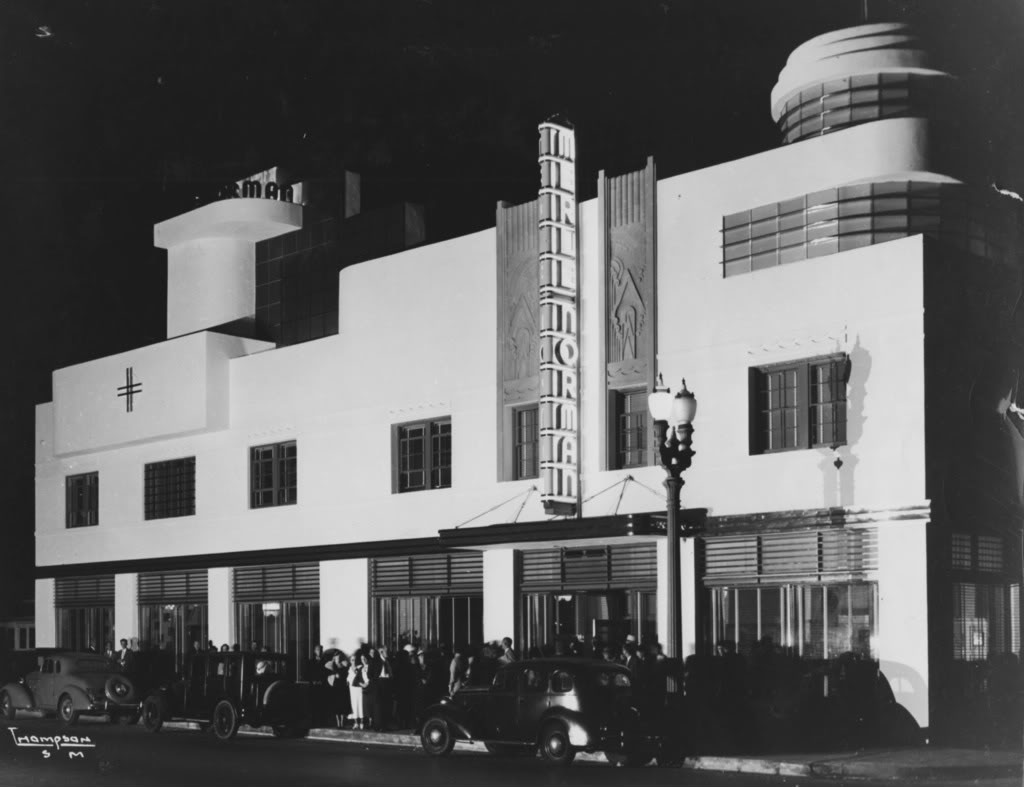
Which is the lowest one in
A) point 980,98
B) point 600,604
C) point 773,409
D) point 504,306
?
point 600,604

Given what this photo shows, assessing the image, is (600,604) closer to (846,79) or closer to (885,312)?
(885,312)

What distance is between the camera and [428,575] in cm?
3228

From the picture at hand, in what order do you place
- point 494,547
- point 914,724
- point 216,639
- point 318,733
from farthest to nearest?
point 216,639
point 494,547
point 318,733
point 914,724

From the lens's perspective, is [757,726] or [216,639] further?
[216,639]

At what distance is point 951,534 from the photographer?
24125 millimetres

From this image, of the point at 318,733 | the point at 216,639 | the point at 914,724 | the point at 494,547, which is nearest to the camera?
the point at 914,724

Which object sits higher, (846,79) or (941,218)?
(846,79)

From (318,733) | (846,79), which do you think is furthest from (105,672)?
(846,79)

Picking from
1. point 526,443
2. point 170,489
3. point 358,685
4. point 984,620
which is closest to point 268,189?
point 170,489

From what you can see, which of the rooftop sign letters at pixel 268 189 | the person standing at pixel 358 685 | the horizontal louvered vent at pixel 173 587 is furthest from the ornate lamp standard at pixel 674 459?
the rooftop sign letters at pixel 268 189

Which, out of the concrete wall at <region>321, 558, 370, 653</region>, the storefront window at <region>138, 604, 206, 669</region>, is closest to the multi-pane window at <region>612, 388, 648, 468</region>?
the concrete wall at <region>321, 558, 370, 653</region>

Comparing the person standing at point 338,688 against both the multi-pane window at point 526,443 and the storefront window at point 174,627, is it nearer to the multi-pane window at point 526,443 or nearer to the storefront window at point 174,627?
the multi-pane window at point 526,443

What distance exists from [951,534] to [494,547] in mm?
9531

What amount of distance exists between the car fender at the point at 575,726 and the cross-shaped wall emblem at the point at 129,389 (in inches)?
858
